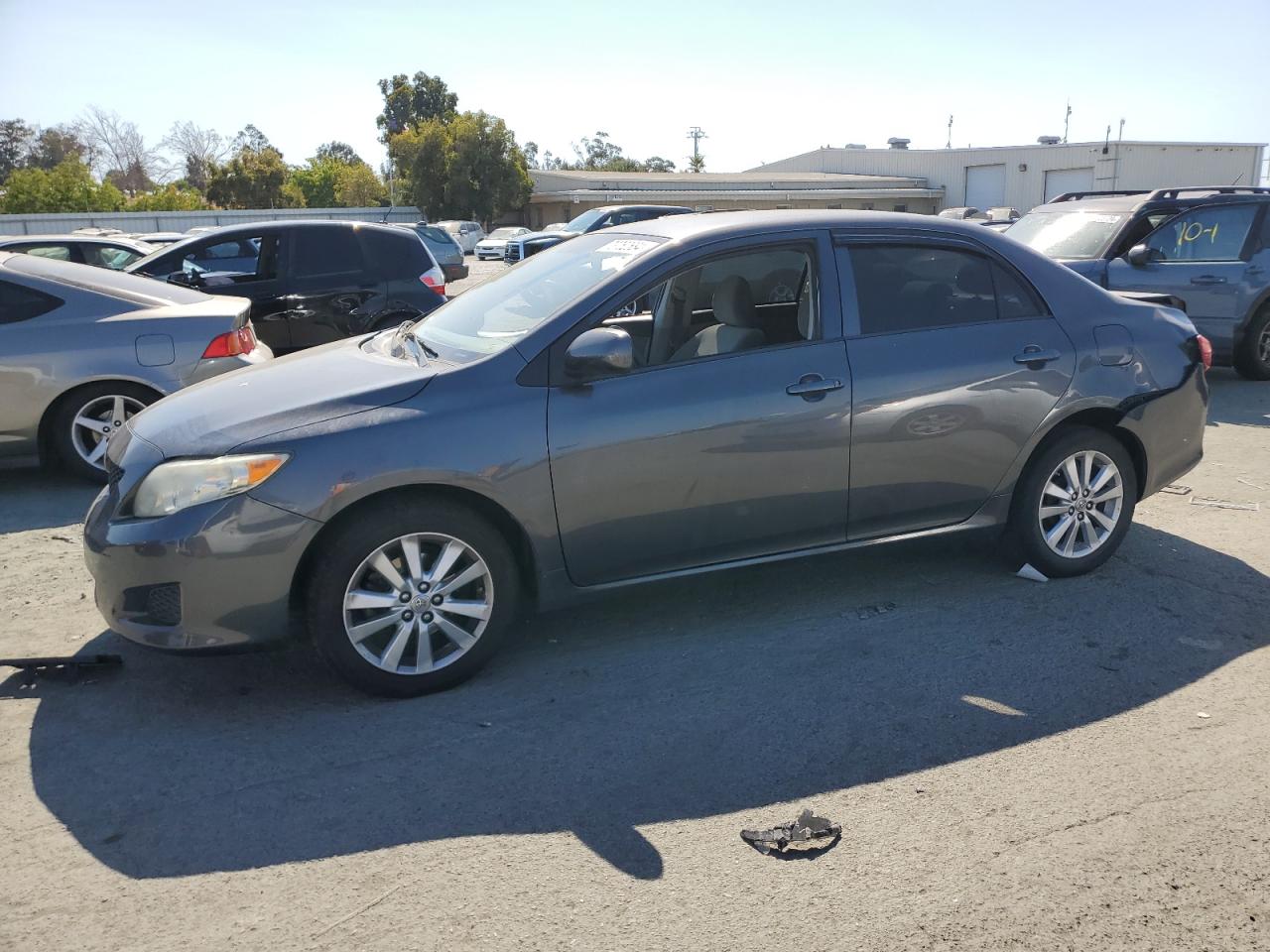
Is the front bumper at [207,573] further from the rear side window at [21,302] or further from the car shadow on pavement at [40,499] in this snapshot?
the rear side window at [21,302]

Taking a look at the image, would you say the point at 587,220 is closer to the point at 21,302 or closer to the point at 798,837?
the point at 21,302

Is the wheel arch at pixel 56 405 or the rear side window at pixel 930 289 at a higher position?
the rear side window at pixel 930 289

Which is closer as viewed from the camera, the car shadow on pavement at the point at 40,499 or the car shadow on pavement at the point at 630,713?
the car shadow on pavement at the point at 630,713

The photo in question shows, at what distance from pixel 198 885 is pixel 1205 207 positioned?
36.0 feet

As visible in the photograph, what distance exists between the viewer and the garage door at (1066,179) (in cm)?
5259

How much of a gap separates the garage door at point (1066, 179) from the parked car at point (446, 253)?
122 ft

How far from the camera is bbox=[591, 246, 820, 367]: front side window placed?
4.47 metres

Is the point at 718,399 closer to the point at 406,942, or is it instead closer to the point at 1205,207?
the point at 406,942

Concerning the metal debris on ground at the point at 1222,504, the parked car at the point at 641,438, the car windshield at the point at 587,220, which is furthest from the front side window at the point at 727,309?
the car windshield at the point at 587,220

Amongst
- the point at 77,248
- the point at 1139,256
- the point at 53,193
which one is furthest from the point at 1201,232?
the point at 53,193

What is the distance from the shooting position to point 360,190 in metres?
73.6

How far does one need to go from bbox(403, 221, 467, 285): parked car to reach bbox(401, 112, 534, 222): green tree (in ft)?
97.8

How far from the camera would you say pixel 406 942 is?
8.77ft

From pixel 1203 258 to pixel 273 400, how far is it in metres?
9.67
